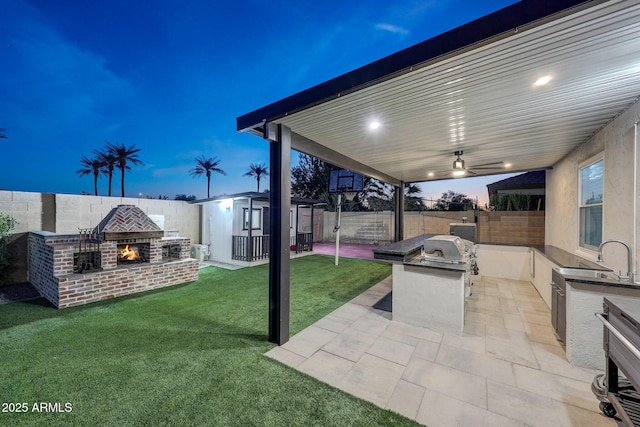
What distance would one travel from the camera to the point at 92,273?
4098 mm

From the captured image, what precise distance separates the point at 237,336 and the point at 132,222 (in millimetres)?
3602

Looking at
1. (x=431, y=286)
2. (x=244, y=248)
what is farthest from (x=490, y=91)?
(x=244, y=248)

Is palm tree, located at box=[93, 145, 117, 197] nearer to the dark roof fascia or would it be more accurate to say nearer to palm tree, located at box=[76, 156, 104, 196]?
palm tree, located at box=[76, 156, 104, 196]

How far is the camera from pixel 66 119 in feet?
79.4

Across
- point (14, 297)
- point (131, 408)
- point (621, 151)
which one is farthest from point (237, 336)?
point (621, 151)

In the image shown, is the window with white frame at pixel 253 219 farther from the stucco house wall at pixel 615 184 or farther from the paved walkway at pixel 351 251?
the stucco house wall at pixel 615 184

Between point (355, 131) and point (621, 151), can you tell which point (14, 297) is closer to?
point (355, 131)

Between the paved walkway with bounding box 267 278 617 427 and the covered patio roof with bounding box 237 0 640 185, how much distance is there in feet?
8.45

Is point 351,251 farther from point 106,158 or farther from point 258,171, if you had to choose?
point 106,158

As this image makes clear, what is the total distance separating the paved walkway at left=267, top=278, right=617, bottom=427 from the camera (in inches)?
70.1

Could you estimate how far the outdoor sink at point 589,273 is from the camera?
2.47 metres

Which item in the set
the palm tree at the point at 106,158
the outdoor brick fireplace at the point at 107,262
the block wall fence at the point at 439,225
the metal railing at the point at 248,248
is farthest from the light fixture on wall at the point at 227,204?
the palm tree at the point at 106,158

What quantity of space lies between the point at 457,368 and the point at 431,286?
993 millimetres

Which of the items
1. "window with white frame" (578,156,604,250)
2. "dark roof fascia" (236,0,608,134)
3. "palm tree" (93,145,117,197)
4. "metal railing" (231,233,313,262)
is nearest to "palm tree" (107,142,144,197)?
"palm tree" (93,145,117,197)
